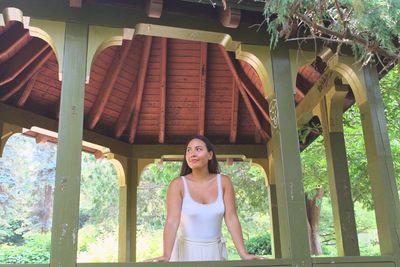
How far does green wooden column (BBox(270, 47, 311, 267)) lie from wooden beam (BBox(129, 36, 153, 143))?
244 cm

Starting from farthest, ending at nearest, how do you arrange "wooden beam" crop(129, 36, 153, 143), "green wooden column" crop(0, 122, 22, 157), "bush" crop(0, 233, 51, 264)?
"bush" crop(0, 233, 51, 264)
"wooden beam" crop(129, 36, 153, 143)
"green wooden column" crop(0, 122, 22, 157)

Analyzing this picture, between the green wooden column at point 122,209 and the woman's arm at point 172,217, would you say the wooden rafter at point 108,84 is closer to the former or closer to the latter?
the green wooden column at point 122,209

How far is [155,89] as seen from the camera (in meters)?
6.64

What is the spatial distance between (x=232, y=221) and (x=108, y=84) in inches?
135

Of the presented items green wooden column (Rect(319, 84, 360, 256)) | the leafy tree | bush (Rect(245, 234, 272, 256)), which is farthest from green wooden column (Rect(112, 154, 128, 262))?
bush (Rect(245, 234, 272, 256))

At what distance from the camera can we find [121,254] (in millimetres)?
6617

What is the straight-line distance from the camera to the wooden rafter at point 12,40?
4848 mm

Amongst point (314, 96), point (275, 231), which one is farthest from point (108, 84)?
point (275, 231)

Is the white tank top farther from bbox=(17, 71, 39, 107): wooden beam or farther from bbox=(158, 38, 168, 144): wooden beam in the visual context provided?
Result: bbox=(17, 71, 39, 107): wooden beam

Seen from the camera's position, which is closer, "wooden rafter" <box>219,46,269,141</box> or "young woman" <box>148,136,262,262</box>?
"young woman" <box>148,136,262,262</box>

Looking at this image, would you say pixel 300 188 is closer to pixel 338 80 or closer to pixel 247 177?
pixel 338 80

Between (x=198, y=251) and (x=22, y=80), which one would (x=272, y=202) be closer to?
(x=198, y=251)

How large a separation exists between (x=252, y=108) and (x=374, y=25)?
3.71m

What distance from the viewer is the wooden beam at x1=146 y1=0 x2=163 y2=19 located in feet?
11.5
